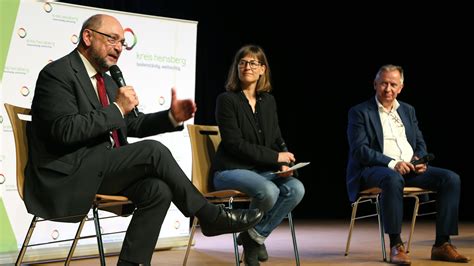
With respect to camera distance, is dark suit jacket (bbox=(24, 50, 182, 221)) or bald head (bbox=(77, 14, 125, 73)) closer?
dark suit jacket (bbox=(24, 50, 182, 221))

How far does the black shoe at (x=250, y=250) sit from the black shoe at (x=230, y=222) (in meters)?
0.68

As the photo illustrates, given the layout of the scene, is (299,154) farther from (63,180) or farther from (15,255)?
(63,180)

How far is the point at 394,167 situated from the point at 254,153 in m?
1.04

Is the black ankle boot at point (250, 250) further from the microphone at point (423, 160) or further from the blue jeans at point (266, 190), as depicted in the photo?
the microphone at point (423, 160)

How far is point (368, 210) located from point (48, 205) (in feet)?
19.4

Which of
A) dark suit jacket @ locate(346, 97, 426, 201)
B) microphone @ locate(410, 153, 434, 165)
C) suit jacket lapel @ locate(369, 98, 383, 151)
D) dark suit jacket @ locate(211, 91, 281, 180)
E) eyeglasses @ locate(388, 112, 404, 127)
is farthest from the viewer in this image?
eyeglasses @ locate(388, 112, 404, 127)

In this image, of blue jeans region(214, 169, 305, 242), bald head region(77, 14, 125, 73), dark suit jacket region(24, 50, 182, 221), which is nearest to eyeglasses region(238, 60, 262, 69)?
blue jeans region(214, 169, 305, 242)

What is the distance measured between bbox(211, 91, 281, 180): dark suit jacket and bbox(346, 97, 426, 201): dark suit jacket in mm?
692

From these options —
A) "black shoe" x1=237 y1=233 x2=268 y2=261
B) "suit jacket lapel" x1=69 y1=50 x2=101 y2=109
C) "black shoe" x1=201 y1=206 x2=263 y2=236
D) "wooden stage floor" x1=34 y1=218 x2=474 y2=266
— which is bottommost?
"wooden stage floor" x1=34 y1=218 x2=474 y2=266

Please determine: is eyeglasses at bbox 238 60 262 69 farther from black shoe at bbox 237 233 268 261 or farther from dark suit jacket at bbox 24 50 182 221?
dark suit jacket at bbox 24 50 182 221

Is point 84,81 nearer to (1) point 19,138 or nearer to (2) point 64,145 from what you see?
(2) point 64,145

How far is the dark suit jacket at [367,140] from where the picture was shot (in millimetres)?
4547

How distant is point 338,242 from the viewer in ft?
18.1

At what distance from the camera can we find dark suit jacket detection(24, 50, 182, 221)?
9.37 ft
